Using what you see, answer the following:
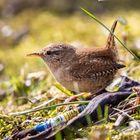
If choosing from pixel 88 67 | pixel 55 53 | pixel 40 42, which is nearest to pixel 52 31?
pixel 40 42

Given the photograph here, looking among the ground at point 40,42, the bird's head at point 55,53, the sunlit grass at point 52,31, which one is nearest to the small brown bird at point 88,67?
the bird's head at point 55,53

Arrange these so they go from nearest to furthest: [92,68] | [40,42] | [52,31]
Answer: [92,68]
[40,42]
[52,31]

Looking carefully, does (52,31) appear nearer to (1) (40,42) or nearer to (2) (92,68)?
(1) (40,42)

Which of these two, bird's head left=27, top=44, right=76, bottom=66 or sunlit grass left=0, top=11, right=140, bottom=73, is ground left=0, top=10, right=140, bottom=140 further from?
bird's head left=27, top=44, right=76, bottom=66

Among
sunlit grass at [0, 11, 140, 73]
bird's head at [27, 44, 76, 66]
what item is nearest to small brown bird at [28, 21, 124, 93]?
bird's head at [27, 44, 76, 66]

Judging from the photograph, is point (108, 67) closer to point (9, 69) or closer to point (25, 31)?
point (9, 69)

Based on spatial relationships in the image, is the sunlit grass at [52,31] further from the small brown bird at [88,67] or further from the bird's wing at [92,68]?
the bird's wing at [92,68]

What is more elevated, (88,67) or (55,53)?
(55,53)
